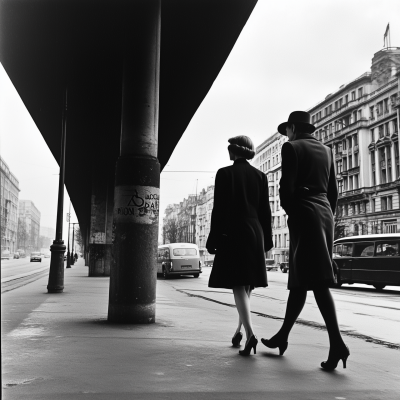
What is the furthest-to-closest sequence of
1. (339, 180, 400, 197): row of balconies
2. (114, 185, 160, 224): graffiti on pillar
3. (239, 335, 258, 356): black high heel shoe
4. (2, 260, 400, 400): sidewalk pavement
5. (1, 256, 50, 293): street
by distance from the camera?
(339, 180, 400, 197): row of balconies < (1, 256, 50, 293): street < (114, 185, 160, 224): graffiti on pillar < (239, 335, 258, 356): black high heel shoe < (2, 260, 400, 400): sidewalk pavement

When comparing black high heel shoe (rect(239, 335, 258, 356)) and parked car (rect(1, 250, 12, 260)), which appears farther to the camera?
black high heel shoe (rect(239, 335, 258, 356))

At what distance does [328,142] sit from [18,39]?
61.2 meters

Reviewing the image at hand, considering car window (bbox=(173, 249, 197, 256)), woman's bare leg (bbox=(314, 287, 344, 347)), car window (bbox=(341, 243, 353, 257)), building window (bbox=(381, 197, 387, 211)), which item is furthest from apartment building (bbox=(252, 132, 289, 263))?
woman's bare leg (bbox=(314, 287, 344, 347))

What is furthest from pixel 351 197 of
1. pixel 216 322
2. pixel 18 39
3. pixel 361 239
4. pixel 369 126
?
pixel 216 322

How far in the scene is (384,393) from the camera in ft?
10.4

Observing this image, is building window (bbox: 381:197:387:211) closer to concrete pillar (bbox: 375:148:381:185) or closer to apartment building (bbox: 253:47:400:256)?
apartment building (bbox: 253:47:400:256)

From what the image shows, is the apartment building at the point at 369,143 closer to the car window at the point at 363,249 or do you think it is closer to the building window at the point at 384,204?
the building window at the point at 384,204

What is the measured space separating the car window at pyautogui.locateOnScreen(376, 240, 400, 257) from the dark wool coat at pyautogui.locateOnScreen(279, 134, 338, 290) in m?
15.7

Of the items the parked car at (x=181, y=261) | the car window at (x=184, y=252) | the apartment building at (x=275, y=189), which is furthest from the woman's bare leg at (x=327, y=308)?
the apartment building at (x=275, y=189)

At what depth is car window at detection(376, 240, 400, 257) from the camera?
18.4 metres

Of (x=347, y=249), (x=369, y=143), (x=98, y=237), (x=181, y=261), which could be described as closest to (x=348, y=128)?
(x=369, y=143)

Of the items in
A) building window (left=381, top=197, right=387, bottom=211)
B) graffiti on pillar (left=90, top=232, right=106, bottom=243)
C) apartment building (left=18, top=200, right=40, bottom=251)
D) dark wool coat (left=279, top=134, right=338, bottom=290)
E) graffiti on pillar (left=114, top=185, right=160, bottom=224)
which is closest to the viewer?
dark wool coat (left=279, top=134, right=338, bottom=290)

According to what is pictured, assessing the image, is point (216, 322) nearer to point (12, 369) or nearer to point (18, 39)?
point (12, 369)

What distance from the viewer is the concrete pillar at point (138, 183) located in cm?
660
